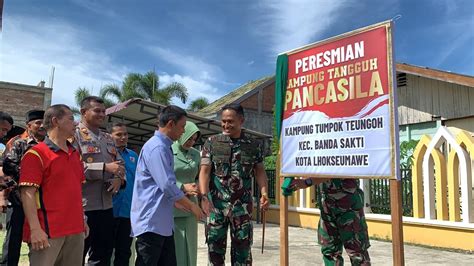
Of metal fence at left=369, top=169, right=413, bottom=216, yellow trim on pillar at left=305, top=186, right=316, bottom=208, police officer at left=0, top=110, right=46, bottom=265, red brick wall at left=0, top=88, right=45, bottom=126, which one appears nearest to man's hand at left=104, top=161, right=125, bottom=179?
police officer at left=0, top=110, right=46, bottom=265

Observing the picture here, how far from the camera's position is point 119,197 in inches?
161

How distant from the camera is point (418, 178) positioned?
7.32 metres

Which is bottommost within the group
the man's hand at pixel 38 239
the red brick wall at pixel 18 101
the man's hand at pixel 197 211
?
the man's hand at pixel 38 239

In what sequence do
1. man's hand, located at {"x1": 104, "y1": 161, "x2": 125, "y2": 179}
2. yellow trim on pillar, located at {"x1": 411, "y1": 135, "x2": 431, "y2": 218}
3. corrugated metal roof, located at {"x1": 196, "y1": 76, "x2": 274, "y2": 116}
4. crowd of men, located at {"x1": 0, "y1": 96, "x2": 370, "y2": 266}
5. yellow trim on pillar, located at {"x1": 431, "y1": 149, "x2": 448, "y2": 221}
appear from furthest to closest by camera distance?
corrugated metal roof, located at {"x1": 196, "y1": 76, "x2": 274, "y2": 116} < yellow trim on pillar, located at {"x1": 411, "y1": 135, "x2": 431, "y2": 218} < yellow trim on pillar, located at {"x1": 431, "y1": 149, "x2": 448, "y2": 221} < man's hand, located at {"x1": 104, "y1": 161, "x2": 125, "y2": 179} < crowd of men, located at {"x1": 0, "y1": 96, "x2": 370, "y2": 266}

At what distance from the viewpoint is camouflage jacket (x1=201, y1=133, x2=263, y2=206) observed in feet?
11.7

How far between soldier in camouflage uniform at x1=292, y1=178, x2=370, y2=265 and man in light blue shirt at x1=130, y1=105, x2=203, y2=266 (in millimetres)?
1158

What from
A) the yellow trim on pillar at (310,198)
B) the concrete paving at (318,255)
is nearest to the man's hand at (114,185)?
the concrete paving at (318,255)

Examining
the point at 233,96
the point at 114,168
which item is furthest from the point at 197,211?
the point at 233,96

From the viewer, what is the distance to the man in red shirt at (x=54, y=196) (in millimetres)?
2643

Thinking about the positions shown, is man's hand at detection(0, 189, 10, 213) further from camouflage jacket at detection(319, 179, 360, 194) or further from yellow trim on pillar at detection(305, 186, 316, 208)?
yellow trim on pillar at detection(305, 186, 316, 208)

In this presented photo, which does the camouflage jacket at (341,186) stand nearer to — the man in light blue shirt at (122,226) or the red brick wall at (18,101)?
the man in light blue shirt at (122,226)

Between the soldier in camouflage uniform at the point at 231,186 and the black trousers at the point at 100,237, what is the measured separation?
0.92 m

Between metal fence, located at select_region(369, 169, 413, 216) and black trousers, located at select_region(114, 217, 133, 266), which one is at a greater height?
metal fence, located at select_region(369, 169, 413, 216)

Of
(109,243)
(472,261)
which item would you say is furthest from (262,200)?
(472,261)
